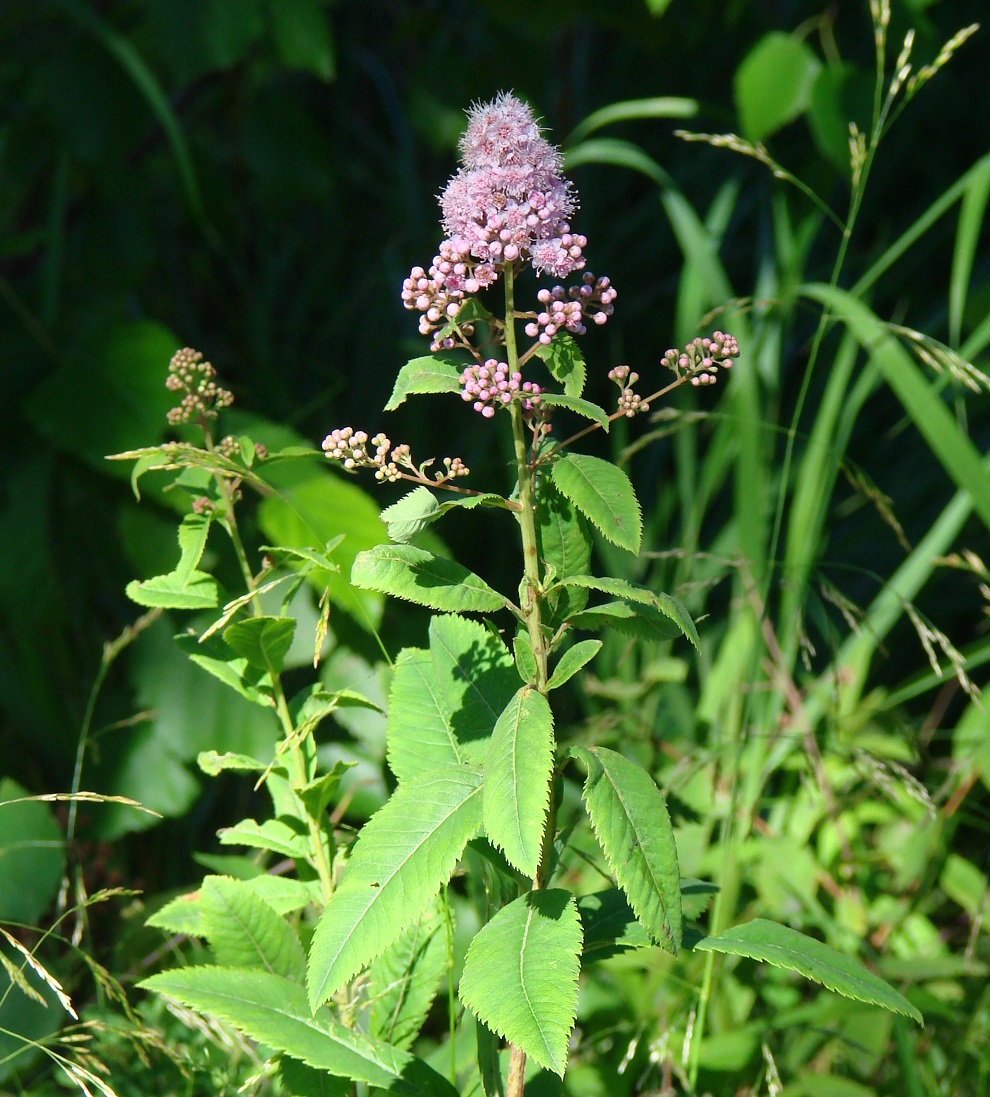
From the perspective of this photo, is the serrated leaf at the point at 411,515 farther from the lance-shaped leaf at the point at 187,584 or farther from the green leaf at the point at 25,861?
the green leaf at the point at 25,861

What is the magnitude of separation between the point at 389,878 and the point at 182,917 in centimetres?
39

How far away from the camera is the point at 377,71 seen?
3.36 metres

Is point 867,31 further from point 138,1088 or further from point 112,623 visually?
point 138,1088

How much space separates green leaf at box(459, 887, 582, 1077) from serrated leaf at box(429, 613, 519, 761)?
6.3 inches

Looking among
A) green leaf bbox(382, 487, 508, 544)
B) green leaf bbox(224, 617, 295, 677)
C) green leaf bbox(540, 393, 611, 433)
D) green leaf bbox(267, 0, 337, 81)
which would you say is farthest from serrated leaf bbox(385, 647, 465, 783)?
green leaf bbox(267, 0, 337, 81)

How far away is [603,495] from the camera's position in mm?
848

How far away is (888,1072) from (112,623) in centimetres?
178

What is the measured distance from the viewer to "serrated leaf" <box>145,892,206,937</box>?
3.56ft

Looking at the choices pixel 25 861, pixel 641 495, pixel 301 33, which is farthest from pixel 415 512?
pixel 641 495

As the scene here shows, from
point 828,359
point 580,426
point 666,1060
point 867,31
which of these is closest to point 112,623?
point 580,426

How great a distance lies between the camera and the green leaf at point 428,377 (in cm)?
87

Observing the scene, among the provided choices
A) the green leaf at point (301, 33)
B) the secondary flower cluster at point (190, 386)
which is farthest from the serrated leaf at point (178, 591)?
the green leaf at point (301, 33)

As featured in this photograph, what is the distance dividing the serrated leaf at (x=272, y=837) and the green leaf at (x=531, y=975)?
0.26m

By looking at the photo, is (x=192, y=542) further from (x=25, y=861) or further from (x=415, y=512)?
(x=25, y=861)
